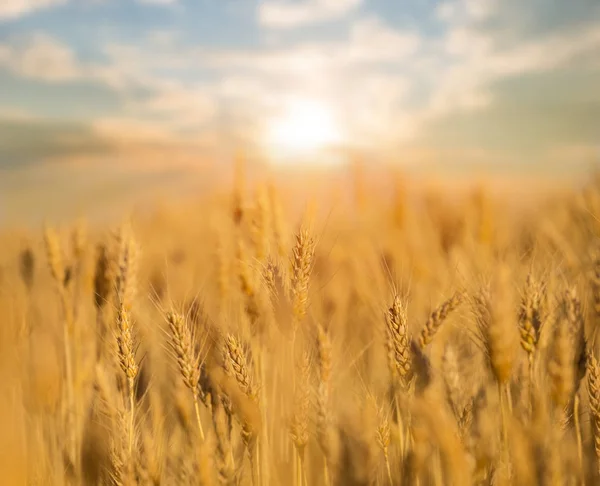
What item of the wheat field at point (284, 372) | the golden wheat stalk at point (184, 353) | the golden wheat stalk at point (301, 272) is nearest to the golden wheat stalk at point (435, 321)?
the wheat field at point (284, 372)

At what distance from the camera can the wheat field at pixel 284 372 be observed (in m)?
1.56

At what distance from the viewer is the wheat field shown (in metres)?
1.56

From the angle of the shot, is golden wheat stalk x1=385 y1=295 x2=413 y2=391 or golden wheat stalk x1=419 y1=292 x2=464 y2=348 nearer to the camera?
golden wheat stalk x1=385 y1=295 x2=413 y2=391

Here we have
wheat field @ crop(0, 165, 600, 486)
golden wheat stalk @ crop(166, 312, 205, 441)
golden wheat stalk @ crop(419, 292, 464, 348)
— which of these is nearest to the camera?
wheat field @ crop(0, 165, 600, 486)

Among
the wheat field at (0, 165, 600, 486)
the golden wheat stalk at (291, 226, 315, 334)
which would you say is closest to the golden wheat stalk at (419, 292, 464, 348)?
the wheat field at (0, 165, 600, 486)

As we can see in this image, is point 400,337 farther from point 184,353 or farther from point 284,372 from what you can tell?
point 284,372

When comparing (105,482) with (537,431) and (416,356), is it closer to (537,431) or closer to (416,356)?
(416,356)

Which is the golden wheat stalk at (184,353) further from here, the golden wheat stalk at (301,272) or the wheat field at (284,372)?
the golden wheat stalk at (301,272)

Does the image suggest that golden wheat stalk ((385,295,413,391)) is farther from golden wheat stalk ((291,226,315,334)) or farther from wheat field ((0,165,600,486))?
golden wheat stalk ((291,226,315,334))

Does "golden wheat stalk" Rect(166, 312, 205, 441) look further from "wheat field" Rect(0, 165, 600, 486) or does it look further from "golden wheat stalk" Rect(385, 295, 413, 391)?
"golden wheat stalk" Rect(385, 295, 413, 391)

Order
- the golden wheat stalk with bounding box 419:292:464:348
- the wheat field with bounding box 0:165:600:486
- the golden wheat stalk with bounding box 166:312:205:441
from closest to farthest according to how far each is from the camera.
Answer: the wheat field with bounding box 0:165:600:486 → the golden wheat stalk with bounding box 166:312:205:441 → the golden wheat stalk with bounding box 419:292:464:348

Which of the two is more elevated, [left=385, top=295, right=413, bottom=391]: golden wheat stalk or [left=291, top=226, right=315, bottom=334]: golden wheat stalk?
[left=291, top=226, right=315, bottom=334]: golden wheat stalk

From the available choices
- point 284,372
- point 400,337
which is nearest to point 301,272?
point 400,337

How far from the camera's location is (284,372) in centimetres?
253
